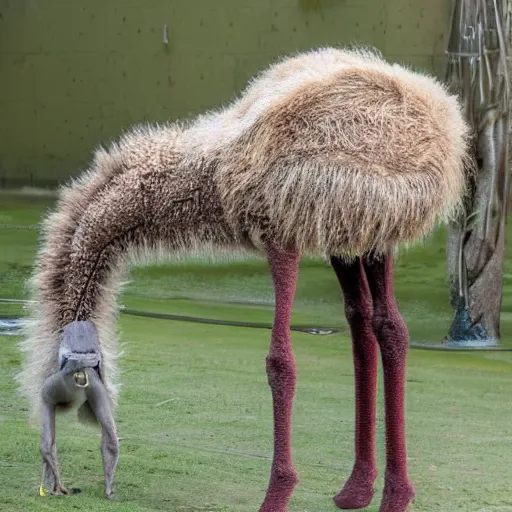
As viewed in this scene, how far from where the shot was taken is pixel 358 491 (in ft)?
14.6

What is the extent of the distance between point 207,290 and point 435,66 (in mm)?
2812

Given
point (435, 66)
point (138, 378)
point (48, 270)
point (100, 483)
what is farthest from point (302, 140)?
point (435, 66)

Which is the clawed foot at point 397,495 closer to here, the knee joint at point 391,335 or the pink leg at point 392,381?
the pink leg at point 392,381

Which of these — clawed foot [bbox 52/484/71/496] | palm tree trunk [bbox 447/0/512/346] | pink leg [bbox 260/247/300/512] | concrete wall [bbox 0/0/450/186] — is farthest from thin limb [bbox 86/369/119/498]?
concrete wall [bbox 0/0/450/186]

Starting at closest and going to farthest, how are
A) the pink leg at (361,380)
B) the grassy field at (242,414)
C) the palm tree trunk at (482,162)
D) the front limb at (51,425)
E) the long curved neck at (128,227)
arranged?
the long curved neck at (128,227)
the front limb at (51,425)
the pink leg at (361,380)
the grassy field at (242,414)
the palm tree trunk at (482,162)

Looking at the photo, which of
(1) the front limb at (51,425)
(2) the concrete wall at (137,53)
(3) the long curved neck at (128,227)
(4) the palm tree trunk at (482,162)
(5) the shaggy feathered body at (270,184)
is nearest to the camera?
(5) the shaggy feathered body at (270,184)

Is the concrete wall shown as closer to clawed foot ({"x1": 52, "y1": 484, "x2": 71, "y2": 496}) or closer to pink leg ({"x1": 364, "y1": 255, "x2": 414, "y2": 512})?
pink leg ({"x1": 364, "y1": 255, "x2": 414, "y2": 512})

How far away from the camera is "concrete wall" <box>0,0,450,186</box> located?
1112 cm

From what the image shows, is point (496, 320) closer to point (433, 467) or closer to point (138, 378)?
point (138, 378)

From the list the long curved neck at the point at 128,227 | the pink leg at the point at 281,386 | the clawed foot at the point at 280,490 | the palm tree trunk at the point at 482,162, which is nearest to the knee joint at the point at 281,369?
the pink leg at the point at 281,386

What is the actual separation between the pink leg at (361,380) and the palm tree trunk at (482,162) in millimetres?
4357

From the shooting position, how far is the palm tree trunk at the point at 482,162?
8.71 m

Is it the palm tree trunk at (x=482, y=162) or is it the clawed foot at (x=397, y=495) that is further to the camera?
the palm tree trunk at (x=482, y=162)

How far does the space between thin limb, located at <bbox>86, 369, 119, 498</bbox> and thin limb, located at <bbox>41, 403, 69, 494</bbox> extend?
0.14m
